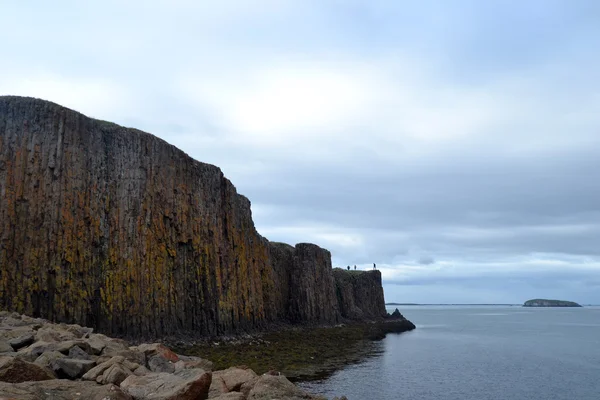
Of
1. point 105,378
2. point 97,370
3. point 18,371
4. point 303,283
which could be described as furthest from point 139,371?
point 303,283

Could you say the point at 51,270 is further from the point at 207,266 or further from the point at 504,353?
the point at 504,353

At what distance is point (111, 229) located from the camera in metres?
37.1

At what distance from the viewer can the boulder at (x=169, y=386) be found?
944 cm

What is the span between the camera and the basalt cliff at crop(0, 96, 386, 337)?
3256 centimetres

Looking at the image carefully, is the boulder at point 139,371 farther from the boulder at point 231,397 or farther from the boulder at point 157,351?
the boulder at point 231,397

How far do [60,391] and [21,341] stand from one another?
5.80 m

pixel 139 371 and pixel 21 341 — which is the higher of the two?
pixel 21 341

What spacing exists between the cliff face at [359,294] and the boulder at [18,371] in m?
94.2

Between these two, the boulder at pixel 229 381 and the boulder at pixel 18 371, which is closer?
the boulder at pixel 18 371

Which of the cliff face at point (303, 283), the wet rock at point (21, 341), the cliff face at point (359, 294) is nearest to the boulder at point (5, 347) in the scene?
the wet rock at point (21, 341)

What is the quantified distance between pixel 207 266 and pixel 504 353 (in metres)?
38.1

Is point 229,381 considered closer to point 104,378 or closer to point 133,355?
point 104,378

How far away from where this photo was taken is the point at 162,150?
42969mm

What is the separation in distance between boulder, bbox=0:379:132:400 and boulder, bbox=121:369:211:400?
547 mm
